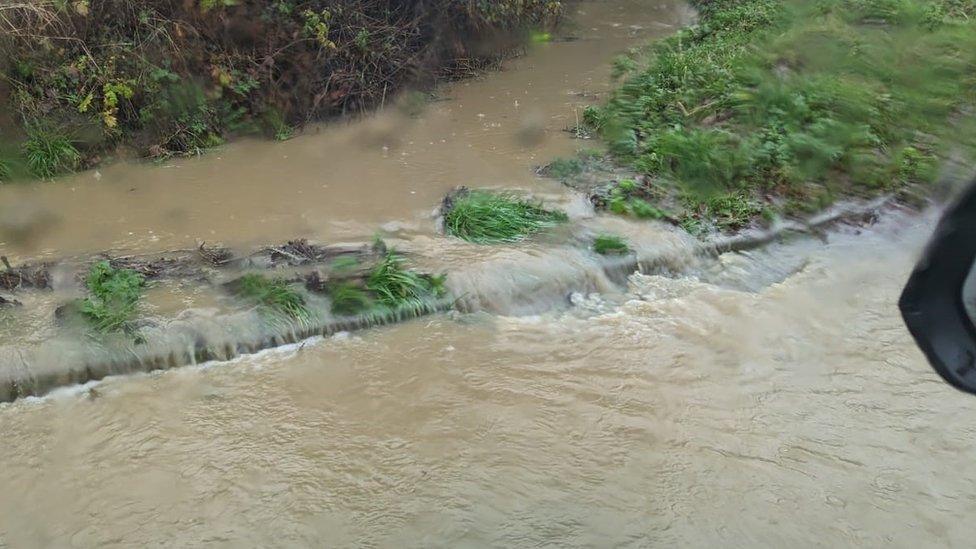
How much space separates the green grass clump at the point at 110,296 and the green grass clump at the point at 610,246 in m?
3.46

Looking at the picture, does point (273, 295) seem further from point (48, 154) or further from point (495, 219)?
point (48, 154)

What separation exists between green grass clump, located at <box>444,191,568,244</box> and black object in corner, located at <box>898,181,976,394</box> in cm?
516

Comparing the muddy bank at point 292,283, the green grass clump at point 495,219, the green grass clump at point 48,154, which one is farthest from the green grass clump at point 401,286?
the green grass clump at point 48,154

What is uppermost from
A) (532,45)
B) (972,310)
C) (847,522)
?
(972,310)

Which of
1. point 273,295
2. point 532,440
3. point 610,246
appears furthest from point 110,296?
point 610,246

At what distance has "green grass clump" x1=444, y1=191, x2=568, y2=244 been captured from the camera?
6902 mm

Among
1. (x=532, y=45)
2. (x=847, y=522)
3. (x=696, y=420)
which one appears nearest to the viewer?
(x=847, y=522)

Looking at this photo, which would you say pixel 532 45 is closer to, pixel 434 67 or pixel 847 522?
pixel 434 67

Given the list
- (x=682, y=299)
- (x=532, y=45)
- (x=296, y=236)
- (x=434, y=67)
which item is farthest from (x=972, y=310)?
(x=532, y=45)

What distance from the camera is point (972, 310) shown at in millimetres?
1745

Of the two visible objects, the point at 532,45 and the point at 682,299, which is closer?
the point at 682,299

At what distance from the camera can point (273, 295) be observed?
6.03 m

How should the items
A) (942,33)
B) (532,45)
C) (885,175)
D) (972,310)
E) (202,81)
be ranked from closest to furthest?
(972,310) < (885,175) < (202,81) < (942,33) < (532,45)

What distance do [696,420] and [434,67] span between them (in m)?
6.73
